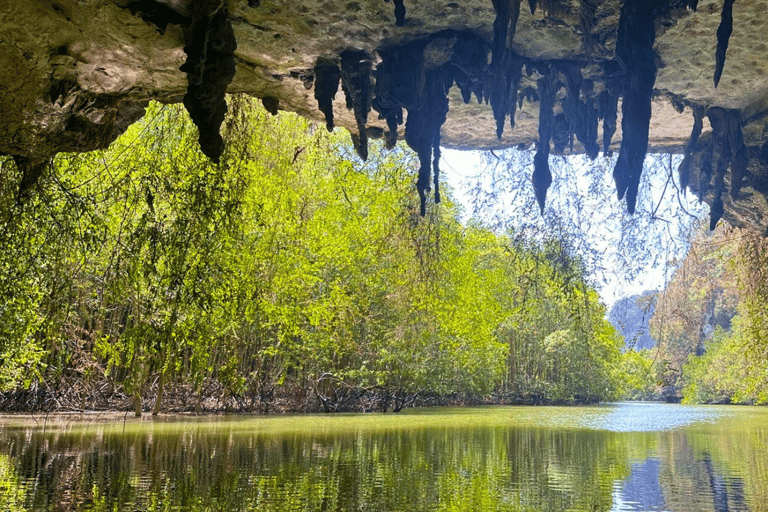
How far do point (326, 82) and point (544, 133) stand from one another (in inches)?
129

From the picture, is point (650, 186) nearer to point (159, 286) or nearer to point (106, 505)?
point (159, 286)

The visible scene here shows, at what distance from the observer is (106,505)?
4.62 m

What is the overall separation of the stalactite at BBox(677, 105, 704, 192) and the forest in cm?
120

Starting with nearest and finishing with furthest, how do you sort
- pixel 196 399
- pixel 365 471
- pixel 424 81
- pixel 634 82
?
pixel 365 471 < pixel 634 82 < pixel 424 81 < pixel 196 399

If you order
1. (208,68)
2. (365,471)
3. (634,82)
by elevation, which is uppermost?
(634,82)

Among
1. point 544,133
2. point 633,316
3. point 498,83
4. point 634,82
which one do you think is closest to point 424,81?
point 498,83

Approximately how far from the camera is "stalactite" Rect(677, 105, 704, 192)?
10.7 m

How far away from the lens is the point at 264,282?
544 inches

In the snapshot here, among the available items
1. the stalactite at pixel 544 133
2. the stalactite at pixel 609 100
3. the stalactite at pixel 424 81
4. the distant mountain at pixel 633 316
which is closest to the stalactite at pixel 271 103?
the stalactite at pixel 424 81

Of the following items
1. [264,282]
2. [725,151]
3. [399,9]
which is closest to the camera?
[399,9]

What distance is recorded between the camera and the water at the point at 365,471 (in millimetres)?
5012

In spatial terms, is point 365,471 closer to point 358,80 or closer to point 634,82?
point 358,80

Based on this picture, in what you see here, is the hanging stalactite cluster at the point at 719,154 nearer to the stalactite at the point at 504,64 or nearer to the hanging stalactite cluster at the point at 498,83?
the hanging stalactite cluster at the point at 498,83

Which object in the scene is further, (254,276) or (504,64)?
(254,276)
